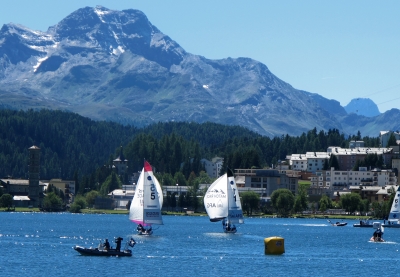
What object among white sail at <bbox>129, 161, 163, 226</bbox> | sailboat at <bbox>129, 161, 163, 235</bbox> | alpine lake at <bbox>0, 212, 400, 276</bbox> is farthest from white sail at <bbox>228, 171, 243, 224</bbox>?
white sail at <bbox>129, 161, 163, 226</bbox>

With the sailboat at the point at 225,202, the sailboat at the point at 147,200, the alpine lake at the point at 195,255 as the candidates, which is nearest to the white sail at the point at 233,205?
the sailboat at the point at 225,202

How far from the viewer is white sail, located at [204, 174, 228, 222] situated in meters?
129

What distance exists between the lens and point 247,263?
88.2 metres

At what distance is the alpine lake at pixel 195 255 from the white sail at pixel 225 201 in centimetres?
268

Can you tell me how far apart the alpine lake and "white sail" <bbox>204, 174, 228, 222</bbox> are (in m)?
2.83

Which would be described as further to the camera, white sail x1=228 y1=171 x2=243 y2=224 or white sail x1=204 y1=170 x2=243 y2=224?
white sail x1=228 y1=171 x2=243 y2=224

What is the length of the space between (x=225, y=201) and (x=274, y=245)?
31.3 meters

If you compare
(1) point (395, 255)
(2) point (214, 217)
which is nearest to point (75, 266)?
(1) point (395, 255)

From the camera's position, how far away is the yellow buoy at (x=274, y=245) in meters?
97.4

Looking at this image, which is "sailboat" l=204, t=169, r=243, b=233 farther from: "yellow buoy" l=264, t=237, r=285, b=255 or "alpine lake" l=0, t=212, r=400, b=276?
"yellow buoy" l=264, t=237, r=285, b=255

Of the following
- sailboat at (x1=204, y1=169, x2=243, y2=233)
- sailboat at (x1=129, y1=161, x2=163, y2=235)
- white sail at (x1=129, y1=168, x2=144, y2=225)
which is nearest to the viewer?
sailboat at (x1=129, y1=161, x2=163, y2=235)

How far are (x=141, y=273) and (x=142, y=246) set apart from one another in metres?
25.5

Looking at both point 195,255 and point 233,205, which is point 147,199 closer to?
point 233,205

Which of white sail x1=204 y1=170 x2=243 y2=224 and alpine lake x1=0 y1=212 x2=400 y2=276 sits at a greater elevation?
white sail x1=204 y1=170 x2=243 y2=224
